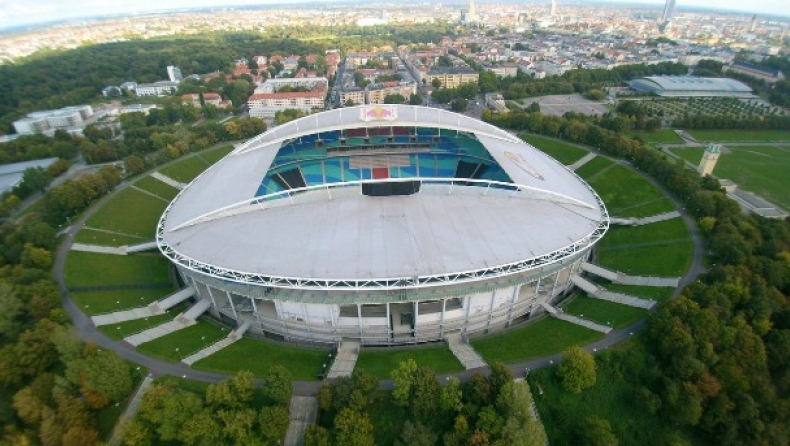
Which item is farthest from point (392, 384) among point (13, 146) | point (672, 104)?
point (672, 104)

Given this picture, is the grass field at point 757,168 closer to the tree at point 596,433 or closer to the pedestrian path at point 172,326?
the tree at point 596,433

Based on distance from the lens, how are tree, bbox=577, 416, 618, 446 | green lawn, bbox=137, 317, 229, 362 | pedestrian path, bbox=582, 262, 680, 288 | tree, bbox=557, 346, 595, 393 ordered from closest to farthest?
tree, bbox=577, 416, 618, 446 → tree, bbox=557, 346, 595, 393 → green lawn, bbox=137, 317, 229, 362 → pedestrian path, bbox=582, 262, 680, 288

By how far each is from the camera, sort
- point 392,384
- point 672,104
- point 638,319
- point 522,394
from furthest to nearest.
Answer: point 672,104 < point 638,319 < point 392,384 < point 522,394

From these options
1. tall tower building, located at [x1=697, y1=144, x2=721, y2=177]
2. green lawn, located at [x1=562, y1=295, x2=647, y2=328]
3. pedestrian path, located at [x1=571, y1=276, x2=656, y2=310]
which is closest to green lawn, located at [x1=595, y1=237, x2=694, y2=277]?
pedestrian path, located at [x1=571, y1=276, x2=656, y2=310]

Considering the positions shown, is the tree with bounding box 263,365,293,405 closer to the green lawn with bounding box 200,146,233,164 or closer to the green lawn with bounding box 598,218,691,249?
the green lawn with bounding box 598,218,691,249

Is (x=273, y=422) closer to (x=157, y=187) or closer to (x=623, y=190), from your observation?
(x=157, y=187)

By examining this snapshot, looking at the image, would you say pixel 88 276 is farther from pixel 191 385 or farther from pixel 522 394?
pixel 522 394

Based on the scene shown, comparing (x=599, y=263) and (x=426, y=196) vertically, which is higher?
(x=426, y=196)
